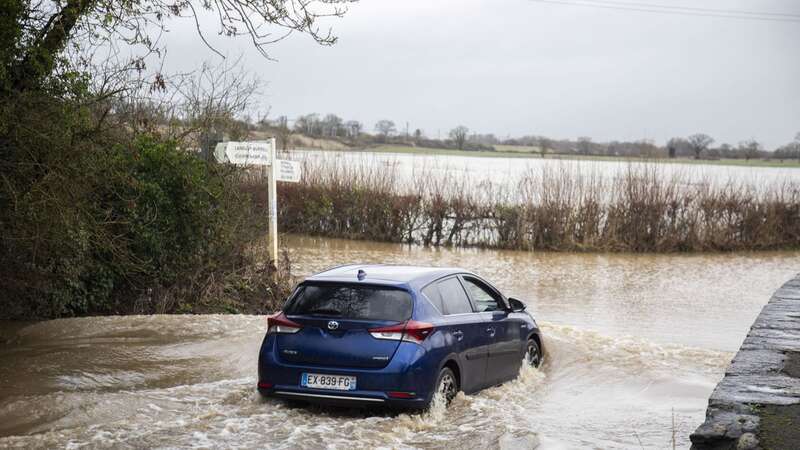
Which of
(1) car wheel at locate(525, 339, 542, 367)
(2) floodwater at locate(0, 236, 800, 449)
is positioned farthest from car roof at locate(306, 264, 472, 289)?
(1) car wheel at locate(525, 339, 542, 367)

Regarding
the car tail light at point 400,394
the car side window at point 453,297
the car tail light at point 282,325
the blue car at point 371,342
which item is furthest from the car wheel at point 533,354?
the car tail light at point 282,325

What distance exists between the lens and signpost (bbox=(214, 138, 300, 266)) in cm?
1778

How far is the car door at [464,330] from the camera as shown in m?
9.94

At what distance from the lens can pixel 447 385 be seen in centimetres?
970

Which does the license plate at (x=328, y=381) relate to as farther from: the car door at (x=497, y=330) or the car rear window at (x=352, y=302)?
the car door at (x=497, y=330)

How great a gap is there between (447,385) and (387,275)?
50.7 inches

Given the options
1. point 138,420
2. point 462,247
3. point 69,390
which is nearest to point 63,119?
point 69,390

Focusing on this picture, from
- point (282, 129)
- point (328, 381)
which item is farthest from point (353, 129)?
point (328, 381)

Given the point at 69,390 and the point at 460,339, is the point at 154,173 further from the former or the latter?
the point at 460,339

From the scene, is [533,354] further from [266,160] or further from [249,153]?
[266,160]

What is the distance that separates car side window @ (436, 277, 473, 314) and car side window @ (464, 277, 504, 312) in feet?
0.64

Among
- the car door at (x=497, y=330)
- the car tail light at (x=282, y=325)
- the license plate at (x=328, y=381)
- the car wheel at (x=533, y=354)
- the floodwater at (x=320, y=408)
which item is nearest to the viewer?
the floodwater at (x=320, y=408)

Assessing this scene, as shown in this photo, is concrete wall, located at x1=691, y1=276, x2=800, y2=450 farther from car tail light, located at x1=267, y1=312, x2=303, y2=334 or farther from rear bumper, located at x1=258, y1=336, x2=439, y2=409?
car tail light, located at x1=267, y1=312, x2=303, y2=334

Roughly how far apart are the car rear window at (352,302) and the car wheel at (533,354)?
303 centimetres
